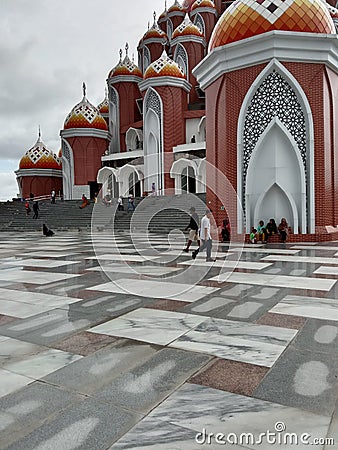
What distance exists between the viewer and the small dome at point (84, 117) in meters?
31.2

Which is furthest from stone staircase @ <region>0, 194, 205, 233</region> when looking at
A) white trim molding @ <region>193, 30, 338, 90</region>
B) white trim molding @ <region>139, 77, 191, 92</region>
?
white trim molding @ <region>139, 77, 191, 92</region>

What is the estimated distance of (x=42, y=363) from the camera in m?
3.23

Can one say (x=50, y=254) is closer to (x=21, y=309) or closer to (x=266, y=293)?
(x=21, y=309)

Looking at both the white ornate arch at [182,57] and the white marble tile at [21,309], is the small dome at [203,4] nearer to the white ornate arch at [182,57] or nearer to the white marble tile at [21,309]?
the white ornate arch at [182,57]

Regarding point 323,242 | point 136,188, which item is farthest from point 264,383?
point 136,188

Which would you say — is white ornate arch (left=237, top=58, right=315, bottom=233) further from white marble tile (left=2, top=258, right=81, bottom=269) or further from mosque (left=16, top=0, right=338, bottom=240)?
white marble tile (left=2, top=258, right=81, bottom=269)

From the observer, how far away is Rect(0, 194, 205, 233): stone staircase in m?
19.3

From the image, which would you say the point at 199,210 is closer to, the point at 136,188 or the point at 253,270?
the point at 253,270

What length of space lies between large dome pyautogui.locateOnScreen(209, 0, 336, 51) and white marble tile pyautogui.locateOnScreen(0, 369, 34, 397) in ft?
→ 41.9

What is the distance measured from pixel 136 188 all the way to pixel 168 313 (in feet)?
88.0

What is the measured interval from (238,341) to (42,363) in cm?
169

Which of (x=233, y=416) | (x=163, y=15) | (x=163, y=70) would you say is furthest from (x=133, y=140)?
(x=233, y=416)

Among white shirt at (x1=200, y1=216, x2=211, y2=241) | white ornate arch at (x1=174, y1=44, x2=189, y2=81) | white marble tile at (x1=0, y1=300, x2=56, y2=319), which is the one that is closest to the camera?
white marble tile at (x1=0, y1=300, x2=56, y2=319)

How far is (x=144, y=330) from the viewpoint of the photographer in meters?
4.00
